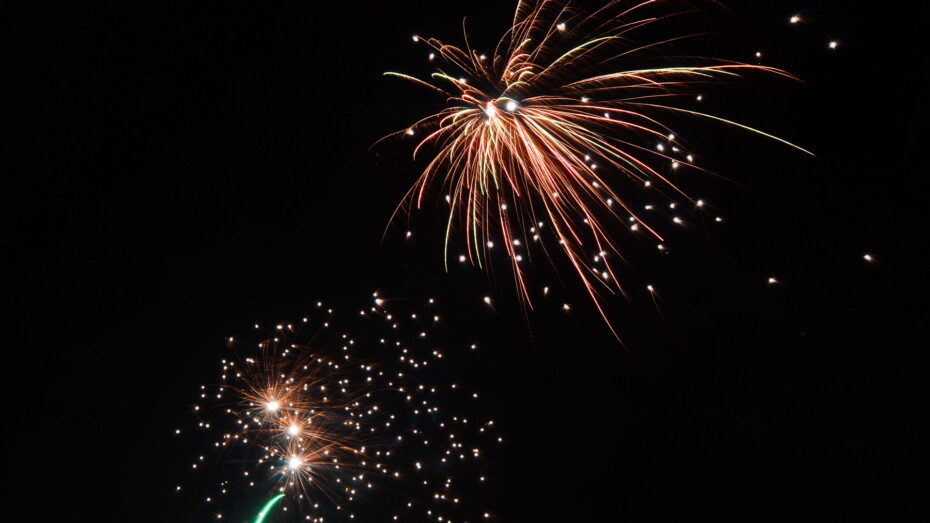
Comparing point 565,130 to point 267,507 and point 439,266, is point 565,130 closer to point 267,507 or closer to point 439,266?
point 439,266

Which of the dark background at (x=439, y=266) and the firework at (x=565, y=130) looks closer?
the dark background at (x=439, y=266)

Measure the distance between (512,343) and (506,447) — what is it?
2.56 ft

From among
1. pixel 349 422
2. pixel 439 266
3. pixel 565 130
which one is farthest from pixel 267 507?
pixel 565 130

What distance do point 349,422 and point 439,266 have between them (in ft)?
5.04

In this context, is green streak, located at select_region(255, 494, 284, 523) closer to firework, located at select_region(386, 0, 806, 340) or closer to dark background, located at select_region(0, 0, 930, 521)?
dark background, located at select_region(0, 0, 930, 521)

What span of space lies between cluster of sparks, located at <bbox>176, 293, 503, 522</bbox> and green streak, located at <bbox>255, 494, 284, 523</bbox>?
0.01m

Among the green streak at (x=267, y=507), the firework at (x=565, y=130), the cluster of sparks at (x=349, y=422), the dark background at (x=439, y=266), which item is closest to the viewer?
the dark background at (x=439, y=266)

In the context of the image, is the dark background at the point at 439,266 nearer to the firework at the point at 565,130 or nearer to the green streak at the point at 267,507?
the firework at the point at 565,130

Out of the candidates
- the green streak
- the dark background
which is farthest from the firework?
the green streak

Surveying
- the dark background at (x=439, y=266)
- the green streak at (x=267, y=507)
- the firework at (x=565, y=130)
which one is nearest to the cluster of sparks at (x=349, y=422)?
the green streak at (x=267, y=507)

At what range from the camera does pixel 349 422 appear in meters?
4.07

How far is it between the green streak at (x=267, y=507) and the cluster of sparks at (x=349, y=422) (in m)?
0.01

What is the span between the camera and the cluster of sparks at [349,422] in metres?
3.78

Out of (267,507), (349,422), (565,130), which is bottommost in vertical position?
(267,507)
